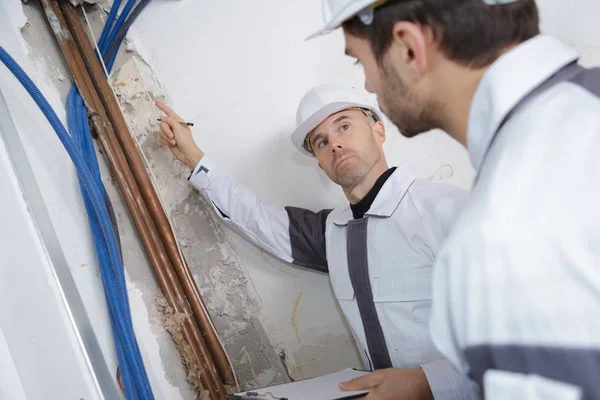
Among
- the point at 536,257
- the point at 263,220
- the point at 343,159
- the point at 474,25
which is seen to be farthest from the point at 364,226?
the point at 536,257

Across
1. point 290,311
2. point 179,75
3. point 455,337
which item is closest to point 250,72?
point 179,75

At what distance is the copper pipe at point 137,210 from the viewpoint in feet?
4.56

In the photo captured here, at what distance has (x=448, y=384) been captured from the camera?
1129 mm

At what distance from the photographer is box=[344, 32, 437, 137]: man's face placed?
0.76 m

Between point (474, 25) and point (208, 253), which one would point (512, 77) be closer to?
point (474, 25)

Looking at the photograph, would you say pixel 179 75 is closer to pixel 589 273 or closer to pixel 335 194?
pixel 335 194

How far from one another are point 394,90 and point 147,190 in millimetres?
958

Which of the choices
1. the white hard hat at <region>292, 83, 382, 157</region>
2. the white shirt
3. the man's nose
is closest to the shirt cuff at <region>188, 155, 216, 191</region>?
the white hard hat at <region>292, 83, 382, 157</region>

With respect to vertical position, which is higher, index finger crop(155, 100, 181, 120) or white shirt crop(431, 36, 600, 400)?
index finger crop(155, 100, 181, 120)

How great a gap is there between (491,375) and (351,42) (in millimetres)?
577

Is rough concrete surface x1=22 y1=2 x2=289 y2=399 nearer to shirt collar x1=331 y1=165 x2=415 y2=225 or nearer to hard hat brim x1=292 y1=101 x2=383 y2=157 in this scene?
hard hat brim x1=292 y1=101 x2=383 y2=157

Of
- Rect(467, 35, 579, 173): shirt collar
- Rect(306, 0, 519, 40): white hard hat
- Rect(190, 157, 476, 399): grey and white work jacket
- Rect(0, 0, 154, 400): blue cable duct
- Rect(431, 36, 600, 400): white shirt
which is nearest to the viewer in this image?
Rect(431, 36, 600, 400): white shirt

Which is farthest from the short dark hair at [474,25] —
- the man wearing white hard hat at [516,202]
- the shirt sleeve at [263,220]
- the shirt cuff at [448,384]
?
the shirt sleeve at [263,220]

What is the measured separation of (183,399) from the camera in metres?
1.32
